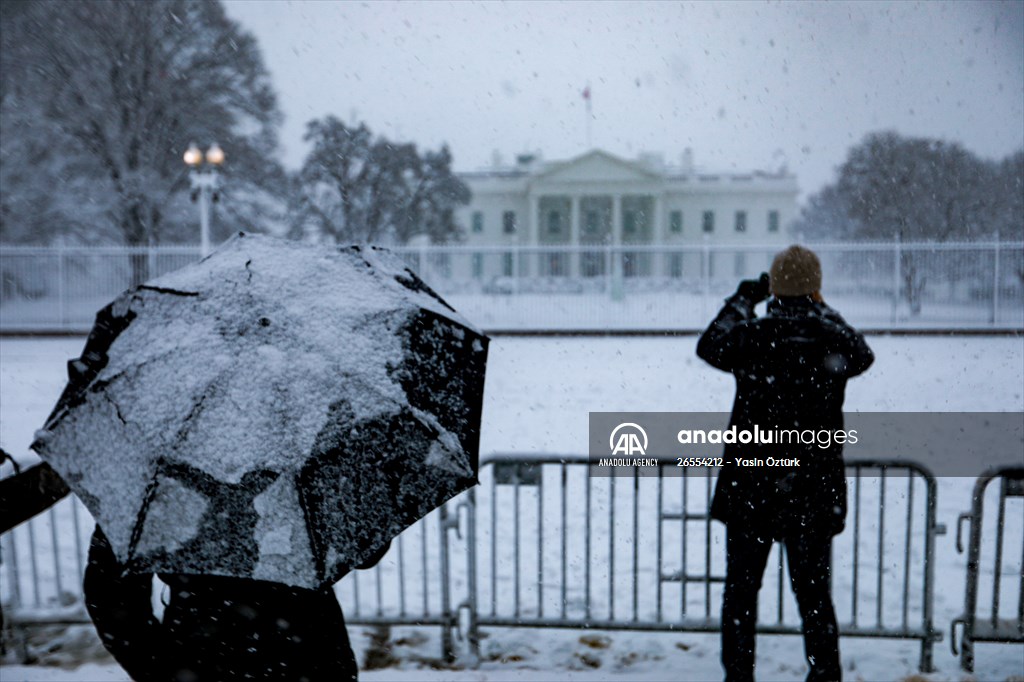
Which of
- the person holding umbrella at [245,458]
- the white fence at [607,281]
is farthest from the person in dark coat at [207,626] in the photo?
the white fence at [607,281]

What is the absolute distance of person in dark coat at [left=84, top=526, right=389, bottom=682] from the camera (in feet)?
5.68

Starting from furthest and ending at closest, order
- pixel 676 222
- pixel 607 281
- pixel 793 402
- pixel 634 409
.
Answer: pixel 676 222
pixel 607 281
pixel 634 409
pixel 793 402

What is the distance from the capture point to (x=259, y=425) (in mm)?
1679

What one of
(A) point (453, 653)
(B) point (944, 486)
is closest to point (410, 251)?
(B) point (944, 486)

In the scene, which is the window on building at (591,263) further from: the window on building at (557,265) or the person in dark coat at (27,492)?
the person in dark coat at (27,492)

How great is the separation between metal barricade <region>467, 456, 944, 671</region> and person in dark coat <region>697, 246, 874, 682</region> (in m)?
0.49

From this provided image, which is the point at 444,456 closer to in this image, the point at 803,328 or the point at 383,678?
the point at 803,328

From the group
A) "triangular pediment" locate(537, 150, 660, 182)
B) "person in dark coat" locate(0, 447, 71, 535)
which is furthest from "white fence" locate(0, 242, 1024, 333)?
"triangular pediment" locate(537, 150, 660, 182)

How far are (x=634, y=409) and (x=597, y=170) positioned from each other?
4094cm

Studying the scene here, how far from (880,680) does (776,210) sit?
49916 mm

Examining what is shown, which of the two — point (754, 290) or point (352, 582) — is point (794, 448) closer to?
point (754, 290)

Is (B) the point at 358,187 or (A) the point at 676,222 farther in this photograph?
(A) the point at 676,222

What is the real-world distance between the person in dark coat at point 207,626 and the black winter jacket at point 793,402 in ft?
5.81

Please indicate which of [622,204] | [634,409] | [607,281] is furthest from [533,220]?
[634,409]
